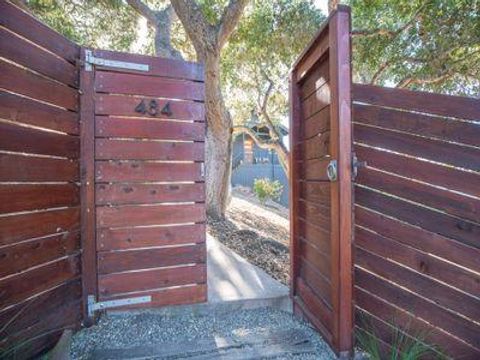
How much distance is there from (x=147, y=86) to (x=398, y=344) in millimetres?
2334

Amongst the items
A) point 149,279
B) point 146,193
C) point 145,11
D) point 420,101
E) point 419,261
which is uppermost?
point 145,11

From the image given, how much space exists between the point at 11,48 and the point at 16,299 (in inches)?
52.8

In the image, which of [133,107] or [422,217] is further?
[133,107]

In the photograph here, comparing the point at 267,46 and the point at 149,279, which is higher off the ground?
the point at 267,46

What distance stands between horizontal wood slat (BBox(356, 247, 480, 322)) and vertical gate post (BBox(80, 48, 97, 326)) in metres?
1.79

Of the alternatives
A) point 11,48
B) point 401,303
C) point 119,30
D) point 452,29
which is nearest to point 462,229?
point 401,303

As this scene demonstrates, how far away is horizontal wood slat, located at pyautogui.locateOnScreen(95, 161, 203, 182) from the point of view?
2.19m

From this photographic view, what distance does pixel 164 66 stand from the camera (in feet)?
7.67

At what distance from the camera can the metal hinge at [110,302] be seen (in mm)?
2162

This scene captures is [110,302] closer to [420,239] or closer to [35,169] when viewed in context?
[35,169]

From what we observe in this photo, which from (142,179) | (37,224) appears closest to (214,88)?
(142,179)

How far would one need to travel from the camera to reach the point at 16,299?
1660mm

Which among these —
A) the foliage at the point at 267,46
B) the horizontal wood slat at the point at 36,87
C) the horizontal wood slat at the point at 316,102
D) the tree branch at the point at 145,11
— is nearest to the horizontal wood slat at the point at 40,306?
the horizontal wood slat at the point at 36,87

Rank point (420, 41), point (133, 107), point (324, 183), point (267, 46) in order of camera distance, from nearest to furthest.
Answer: point (324, 183) → point (133, 107) → point (420, 41) → point (267, 46)
